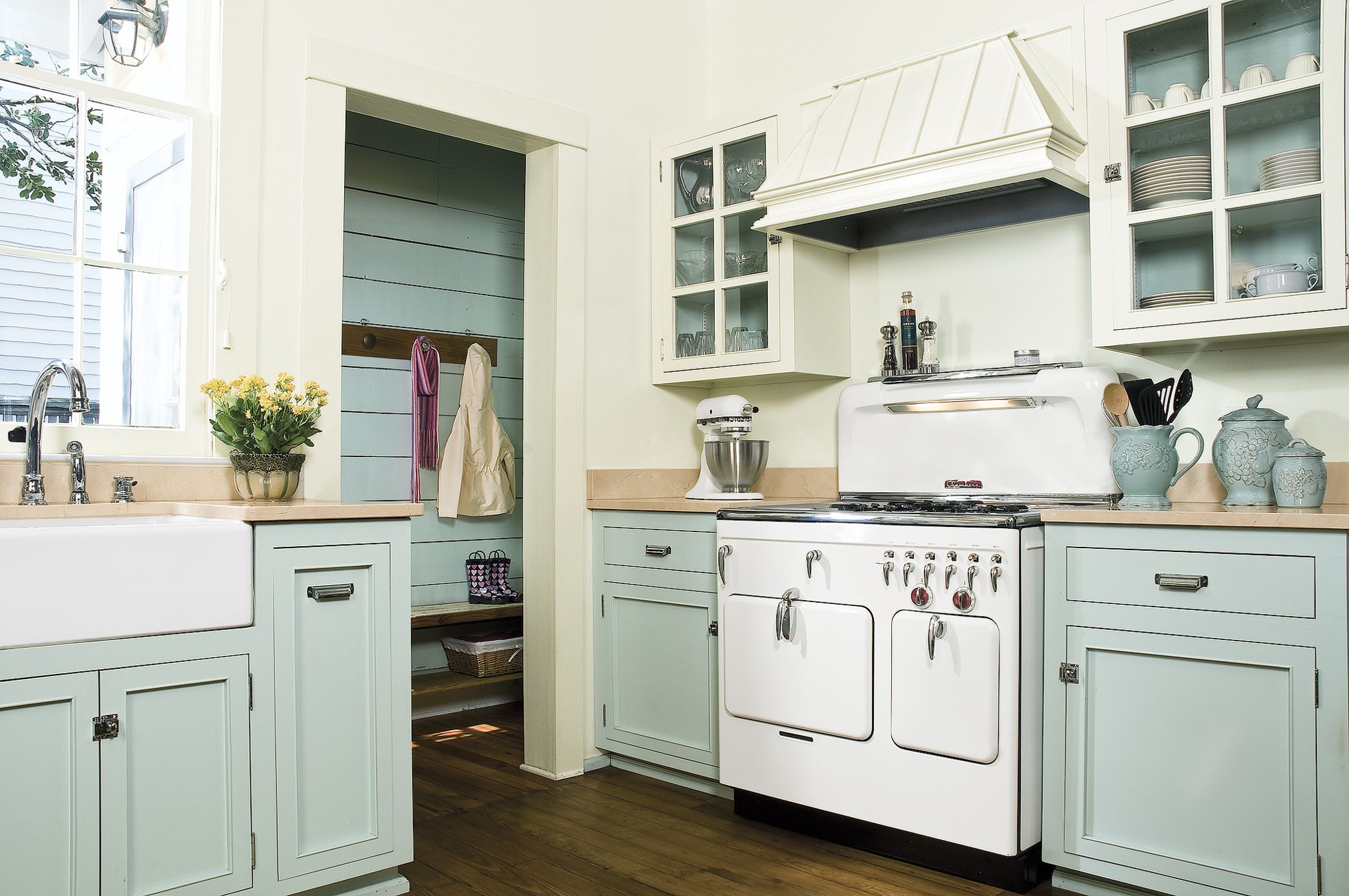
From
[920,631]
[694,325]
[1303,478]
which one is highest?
[694,325]

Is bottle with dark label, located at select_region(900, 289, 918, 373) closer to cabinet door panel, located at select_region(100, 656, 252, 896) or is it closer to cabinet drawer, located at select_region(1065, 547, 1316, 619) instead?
cabinet drawer, located at select_region(1065, 547, 1316, 619)

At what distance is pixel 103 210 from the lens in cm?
261

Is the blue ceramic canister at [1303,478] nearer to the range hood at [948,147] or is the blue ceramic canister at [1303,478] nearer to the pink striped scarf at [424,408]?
the range hood at [948,147]

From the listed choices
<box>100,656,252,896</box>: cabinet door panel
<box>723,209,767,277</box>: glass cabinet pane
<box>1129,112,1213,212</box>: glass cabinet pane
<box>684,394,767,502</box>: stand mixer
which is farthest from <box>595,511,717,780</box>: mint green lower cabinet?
<box>1129,112,1213,212</box>: glass cabinet pane

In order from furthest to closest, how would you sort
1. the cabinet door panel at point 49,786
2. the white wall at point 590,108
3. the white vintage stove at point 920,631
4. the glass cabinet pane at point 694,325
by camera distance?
the glass cabinet pane at point 694,325 → the white wall at point 590,108 → the white vintage stove at point 920,631 → the cabinet door panel at point 49,786

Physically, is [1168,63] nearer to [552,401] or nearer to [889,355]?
[889,355]

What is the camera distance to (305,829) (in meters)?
2.21

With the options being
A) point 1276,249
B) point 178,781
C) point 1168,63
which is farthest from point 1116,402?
point 178,781

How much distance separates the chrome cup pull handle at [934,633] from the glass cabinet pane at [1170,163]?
1.19 metres

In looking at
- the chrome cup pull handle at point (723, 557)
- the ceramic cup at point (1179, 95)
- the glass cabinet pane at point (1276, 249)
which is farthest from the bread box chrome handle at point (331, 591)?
the ceramic cup at point (1179, 95)

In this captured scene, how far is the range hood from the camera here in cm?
259

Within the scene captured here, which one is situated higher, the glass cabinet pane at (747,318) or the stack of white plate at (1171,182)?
the stack of white plate at (1171,182)

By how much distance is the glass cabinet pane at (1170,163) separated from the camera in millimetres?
2516

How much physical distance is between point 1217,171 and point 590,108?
6.67 ft
